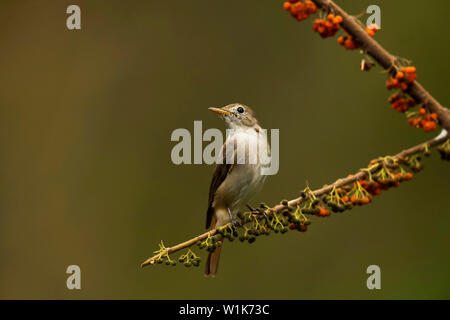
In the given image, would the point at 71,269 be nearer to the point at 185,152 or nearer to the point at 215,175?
the point at 215,175

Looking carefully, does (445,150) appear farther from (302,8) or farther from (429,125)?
(302,8)

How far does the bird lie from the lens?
3.71 metres

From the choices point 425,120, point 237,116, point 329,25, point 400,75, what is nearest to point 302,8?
point 329,25

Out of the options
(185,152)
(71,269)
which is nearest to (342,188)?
(185,152)

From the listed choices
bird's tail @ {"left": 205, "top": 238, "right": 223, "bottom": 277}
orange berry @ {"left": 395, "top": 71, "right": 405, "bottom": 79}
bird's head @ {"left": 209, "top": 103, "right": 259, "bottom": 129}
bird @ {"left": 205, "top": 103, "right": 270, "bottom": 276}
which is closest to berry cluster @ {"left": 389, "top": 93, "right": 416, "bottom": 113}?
orange berry @ {"left": 395, "top": 71, "right": 405, "bottom": 79}

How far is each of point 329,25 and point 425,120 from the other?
567mm

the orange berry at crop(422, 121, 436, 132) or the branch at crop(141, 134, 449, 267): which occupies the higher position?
the orange berry at crop(422, 121, 436, 132)

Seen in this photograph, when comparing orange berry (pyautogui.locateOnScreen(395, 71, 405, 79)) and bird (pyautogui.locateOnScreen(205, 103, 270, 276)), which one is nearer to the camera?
orange berry (pyautogui.locateOnScreen(395, 71, 405, 79))

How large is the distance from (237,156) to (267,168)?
224mm

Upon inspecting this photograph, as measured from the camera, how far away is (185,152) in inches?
129

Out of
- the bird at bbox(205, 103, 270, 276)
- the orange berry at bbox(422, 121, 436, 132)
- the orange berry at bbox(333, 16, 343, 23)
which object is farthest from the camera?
the bird at bbox(205, 103, 270, 276)

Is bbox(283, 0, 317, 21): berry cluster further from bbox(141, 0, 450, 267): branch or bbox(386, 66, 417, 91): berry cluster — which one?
bbox(386, 66, 417, 91): berry cluster

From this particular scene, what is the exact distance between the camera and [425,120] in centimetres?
227

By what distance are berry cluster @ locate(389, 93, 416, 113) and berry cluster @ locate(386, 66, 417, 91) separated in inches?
2.7
